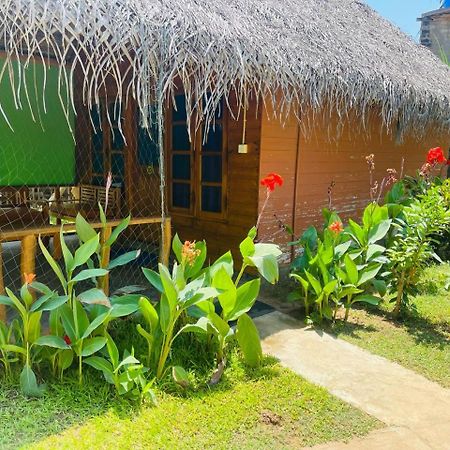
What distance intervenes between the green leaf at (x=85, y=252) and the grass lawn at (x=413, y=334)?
2.18 metres

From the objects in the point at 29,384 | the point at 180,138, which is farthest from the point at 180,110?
the point at 29,384

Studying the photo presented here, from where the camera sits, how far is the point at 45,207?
5.12 metres

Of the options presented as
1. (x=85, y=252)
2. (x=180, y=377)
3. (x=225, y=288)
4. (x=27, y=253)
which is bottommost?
(x=180, y=377)

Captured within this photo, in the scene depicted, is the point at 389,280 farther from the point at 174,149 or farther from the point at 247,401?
the point at 174,149

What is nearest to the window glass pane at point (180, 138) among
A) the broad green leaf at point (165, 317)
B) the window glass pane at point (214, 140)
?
the window glass pane at point (214, 140)

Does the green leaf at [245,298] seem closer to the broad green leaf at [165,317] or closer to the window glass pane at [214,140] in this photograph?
the broad green leaf at [165,317]

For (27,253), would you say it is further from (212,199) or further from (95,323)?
(212,199)

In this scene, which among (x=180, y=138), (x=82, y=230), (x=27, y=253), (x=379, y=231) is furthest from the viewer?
(x=180, y=138)

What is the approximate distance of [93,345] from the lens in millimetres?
2436

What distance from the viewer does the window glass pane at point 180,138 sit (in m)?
5.23

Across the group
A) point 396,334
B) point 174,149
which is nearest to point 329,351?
point 396,334

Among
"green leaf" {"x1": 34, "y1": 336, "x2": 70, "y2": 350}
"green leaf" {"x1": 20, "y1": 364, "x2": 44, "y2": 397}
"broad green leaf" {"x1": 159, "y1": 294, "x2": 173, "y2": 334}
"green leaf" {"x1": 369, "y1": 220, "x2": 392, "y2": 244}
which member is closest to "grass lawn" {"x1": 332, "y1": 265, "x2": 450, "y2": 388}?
"green leaf" {"x1": 369, "y1": 220, "x2": 392, "y2": 244}

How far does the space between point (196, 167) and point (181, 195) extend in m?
0.49

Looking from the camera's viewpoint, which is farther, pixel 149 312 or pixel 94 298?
pixel 149 312
